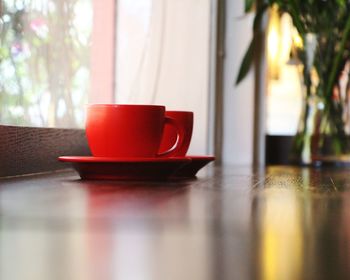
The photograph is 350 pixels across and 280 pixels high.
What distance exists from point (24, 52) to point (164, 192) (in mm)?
501

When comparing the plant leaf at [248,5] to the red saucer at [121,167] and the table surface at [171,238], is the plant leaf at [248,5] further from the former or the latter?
the table surface at [171,238]

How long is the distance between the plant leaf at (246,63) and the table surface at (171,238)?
160 centimetres

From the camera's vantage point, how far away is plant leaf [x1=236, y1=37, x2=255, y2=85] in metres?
2.11

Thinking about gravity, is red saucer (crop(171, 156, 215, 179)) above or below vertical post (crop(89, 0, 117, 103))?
below

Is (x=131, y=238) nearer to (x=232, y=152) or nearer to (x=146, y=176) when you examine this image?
(x=146, y=176)

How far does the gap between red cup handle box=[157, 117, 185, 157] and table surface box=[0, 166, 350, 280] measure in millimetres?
279

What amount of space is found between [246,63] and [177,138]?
50.9 inches

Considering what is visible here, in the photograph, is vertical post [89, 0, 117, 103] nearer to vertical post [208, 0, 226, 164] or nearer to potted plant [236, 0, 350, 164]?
vertical post [208, 0, 226, 164]

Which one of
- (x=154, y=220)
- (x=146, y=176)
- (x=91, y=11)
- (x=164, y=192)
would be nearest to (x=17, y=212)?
(x=154, y=220)

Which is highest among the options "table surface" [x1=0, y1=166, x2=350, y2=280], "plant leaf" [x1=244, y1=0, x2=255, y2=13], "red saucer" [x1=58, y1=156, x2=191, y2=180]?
"plant leaf" [x1=244, y1=0, x2=255, y2=13]

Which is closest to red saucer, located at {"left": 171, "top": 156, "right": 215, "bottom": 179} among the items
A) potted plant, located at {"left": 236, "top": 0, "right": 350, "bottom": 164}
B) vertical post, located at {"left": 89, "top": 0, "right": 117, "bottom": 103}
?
vertical post, located at {"left": 89, "top": 0, "right": 117, "bottom": 103}

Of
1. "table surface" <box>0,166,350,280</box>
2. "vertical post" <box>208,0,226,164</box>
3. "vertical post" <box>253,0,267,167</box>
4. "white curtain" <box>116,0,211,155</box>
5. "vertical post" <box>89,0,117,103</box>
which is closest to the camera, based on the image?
"table surface" <box>0,166,350,280</box>

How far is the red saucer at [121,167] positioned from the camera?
739 mm

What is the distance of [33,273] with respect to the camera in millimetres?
246
